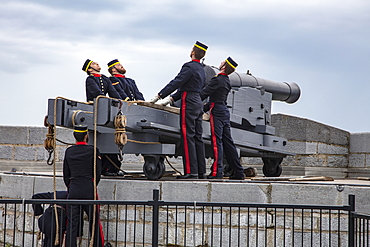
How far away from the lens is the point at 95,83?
828 centimetres

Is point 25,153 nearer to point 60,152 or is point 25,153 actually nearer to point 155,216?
point 60,152

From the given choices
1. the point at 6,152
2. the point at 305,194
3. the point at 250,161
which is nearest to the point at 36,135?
the point at 6,152

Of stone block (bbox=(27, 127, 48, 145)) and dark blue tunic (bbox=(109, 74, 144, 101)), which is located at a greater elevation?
dark blue tunic (bbox=(109, 74, 144, 101))

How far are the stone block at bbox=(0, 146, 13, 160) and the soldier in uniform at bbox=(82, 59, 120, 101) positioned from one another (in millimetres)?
5848

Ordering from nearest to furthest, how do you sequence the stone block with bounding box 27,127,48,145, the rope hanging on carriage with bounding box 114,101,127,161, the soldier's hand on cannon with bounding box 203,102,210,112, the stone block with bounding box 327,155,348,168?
the rope hanging on carriage with bounding box 114,101,127,161 → the soldier's hand on cannon with bounding box 203,102,210,112 → the stone block with bounding box 327,155,348,168 → the stone block with bounding box 27,127,48,145

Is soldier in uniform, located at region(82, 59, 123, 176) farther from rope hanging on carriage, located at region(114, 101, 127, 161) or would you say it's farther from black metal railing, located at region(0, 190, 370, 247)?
black metal railing, located at region(0, 190, 370, 247)

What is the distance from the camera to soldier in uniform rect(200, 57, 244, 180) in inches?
323

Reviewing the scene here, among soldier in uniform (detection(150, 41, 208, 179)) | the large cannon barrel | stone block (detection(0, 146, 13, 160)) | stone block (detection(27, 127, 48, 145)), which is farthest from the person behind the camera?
stone block (detection(0, 146, 13, 160))

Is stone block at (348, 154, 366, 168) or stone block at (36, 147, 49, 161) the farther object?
stone block at (36, 147, 49, 161)

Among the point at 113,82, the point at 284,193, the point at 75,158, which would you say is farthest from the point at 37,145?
the point at 284,193

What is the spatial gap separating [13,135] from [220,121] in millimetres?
6955

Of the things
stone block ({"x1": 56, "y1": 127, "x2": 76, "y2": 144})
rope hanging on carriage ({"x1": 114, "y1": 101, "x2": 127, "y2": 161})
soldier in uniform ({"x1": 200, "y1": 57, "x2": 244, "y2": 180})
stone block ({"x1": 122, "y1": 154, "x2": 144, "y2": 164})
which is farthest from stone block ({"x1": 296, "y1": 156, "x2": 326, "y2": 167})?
rope hanging on carriage ({"x1": 114, "y1": 101, "x2": 127, "y2": 161})

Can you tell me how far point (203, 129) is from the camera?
8500 millimetres

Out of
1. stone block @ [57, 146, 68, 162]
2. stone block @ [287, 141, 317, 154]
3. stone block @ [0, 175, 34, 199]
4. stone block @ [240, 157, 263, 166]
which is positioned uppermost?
stone block @ [287, 141, 317, 154]
